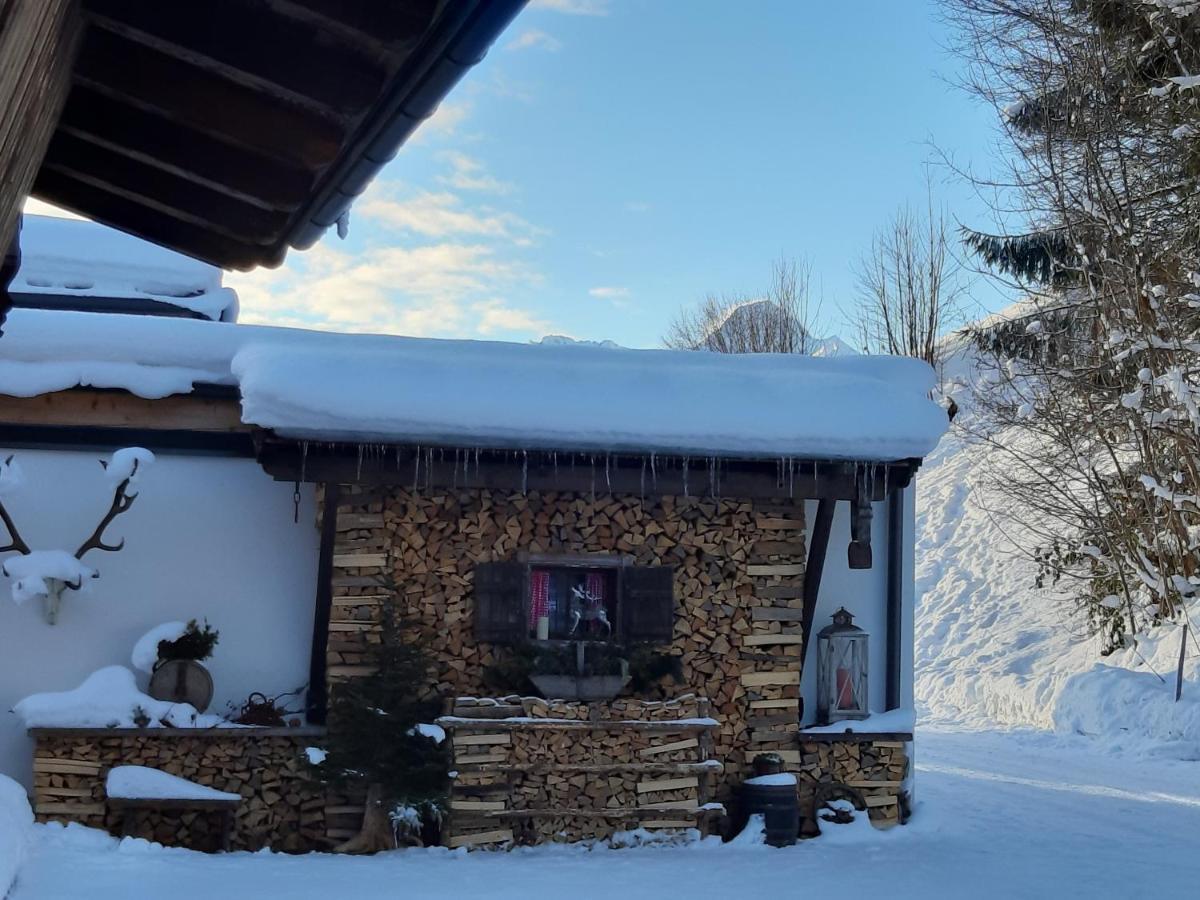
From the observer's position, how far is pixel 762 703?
8.13 metres

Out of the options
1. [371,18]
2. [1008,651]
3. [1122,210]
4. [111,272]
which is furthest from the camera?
[1008,651]

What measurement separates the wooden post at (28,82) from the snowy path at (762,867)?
4841mm

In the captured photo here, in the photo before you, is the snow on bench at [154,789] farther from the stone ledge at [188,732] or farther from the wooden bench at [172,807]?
the stone ledge at [188,732]

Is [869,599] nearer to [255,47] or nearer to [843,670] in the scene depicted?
[843,670]

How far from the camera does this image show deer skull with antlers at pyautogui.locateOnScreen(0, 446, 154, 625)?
744 cm

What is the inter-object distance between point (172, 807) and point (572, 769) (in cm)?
248

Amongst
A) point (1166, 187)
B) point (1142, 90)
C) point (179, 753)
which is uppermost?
point (1142, 90)

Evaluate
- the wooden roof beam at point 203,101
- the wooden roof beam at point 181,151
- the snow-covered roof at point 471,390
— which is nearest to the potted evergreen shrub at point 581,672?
the snow-covered roof at point 471,390

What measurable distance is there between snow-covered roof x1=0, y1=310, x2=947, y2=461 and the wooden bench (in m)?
2.32

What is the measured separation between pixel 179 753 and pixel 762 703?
386cm

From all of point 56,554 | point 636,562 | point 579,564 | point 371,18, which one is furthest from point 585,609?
point 371,18

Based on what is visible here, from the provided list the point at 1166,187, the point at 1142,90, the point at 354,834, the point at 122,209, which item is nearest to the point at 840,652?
the point at 354,834

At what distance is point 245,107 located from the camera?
82.0 inches

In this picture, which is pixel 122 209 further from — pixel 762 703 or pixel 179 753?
pixel 762 703
